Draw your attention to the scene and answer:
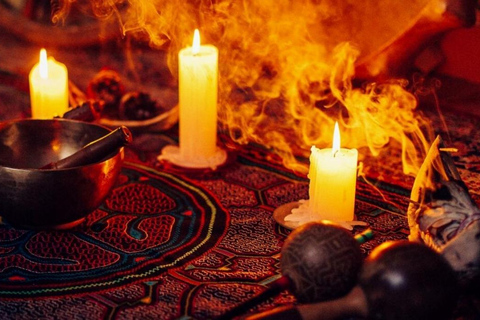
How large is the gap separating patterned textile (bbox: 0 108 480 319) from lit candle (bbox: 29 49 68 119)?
254mm

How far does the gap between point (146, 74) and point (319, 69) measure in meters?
1.03

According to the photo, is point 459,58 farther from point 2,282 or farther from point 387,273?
point 2,282

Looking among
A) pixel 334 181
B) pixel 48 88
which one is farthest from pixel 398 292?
pixel 48 88

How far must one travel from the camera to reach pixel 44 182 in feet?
4.32

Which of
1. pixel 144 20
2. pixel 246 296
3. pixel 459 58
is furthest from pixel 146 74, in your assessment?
pixel 246 296

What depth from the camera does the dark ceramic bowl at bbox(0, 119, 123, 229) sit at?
1.32 m

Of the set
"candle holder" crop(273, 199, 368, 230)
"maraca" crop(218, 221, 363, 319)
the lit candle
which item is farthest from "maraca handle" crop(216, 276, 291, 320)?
the lit candle

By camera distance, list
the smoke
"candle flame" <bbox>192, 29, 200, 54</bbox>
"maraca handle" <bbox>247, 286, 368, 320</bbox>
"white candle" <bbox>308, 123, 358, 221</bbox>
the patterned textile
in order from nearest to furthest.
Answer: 1. "maraca handle" <bbox>247, 286, 368, 320</bbox>
2. the patterned textile
3. "white candle" <bbox>308, 123, 358, 221</bbox>
4. "candle flame" <bbox>192, 29, 200, 54</bbox>
5. the smoke

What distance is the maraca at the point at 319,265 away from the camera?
1.11m

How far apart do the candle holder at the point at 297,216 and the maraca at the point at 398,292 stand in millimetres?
430

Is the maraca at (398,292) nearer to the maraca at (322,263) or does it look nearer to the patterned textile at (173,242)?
the maraca at (322,263)

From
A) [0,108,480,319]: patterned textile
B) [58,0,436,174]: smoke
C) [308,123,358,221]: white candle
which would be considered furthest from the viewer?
[58,0,436,174]: smoke

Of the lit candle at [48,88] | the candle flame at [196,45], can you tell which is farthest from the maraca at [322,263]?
the lit candle at [48,88]

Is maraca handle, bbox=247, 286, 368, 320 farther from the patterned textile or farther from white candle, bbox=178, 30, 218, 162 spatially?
white candle, bbox=178, 30, 218, 162
